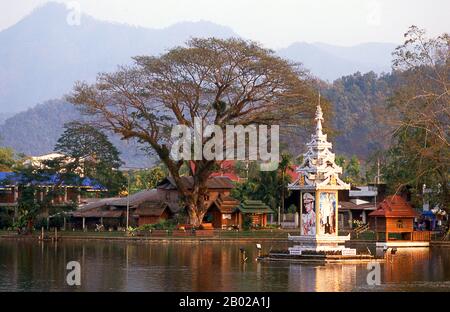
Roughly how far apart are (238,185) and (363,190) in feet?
50.5

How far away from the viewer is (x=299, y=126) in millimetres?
81812

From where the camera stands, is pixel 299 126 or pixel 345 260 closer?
pixel 345 260

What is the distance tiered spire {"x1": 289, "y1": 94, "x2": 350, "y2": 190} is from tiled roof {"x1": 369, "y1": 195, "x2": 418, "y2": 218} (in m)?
17.0

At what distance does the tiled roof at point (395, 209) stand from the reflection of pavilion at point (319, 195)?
17133mm

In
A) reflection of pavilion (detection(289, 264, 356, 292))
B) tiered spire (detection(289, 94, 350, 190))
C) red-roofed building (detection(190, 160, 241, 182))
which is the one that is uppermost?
red-roofed building (detection(190, 160, 241, 182))

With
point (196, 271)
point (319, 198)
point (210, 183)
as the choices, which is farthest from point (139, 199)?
point (196, 271)

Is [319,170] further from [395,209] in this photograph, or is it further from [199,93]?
[199,93]

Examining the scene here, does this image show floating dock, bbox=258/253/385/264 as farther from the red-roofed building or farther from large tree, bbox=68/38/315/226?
the red-roofed building

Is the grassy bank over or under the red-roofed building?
under

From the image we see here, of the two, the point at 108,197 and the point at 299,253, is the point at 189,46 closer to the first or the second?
the point at 108,197

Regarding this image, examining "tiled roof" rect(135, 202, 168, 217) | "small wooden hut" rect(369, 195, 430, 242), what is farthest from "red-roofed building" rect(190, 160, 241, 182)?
"small wooden hut" rect(369, 195, 430, 242)

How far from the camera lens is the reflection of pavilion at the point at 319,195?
50.8 metres

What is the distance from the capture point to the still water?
120 ft
